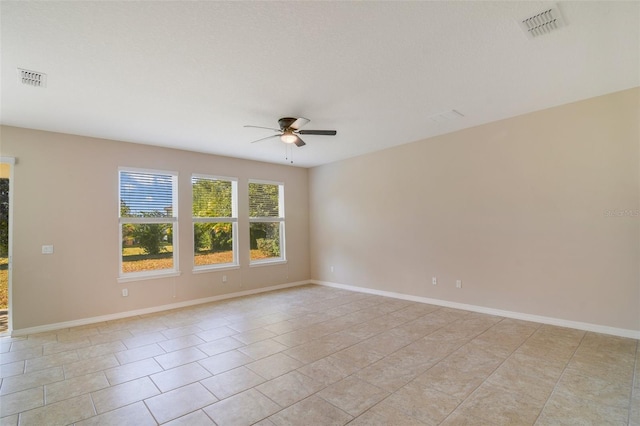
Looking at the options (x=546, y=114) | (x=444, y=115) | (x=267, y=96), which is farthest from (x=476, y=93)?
(x=267, y=96)

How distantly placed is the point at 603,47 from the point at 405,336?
339 centimetres

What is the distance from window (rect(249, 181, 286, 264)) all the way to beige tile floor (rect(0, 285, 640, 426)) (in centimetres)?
233

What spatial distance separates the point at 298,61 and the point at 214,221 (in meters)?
4.02

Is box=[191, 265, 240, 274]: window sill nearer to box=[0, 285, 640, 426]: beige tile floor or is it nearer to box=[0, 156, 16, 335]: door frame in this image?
A: box=[0, 285, 640, 426]: beige tile floor

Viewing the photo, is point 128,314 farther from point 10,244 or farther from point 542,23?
point 542,23

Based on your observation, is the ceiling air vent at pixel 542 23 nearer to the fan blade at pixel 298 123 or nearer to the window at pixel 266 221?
the fan blade at pixel 298 123

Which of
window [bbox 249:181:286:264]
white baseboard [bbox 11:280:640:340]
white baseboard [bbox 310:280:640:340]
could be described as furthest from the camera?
window [bbox 249:181:286:264]

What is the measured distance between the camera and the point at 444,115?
4.11 m

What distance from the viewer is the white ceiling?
2121 millimetres

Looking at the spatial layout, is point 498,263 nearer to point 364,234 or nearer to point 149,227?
point 364,234

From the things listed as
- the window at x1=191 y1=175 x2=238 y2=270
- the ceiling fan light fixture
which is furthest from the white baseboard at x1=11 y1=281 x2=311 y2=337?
the ceiling fan light fixture

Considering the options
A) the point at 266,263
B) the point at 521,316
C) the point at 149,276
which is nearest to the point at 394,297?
the point at 521,316

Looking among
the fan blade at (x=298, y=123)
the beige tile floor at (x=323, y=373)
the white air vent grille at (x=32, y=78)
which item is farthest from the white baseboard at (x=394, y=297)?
the fan blade at (x=298, y=123)

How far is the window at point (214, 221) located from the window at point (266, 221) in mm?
411
